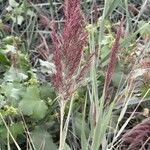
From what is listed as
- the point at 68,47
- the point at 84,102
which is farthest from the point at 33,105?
the point at 68,47

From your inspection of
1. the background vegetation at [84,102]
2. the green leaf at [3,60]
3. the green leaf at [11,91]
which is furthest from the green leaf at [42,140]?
the green leaf at [3,60]

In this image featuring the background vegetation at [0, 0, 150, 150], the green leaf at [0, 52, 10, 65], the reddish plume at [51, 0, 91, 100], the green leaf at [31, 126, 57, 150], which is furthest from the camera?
the green leaf at [0, 52, 10, 65]

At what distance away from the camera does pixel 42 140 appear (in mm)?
1683

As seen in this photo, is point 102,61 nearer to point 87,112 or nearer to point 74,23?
point 87,112

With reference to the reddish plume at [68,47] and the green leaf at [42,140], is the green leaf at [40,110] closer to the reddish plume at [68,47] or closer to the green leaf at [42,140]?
the green leaf at [42,140]

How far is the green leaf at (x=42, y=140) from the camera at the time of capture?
5.47 feet

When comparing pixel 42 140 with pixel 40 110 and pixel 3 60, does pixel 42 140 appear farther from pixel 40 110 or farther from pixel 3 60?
pixel 3 60

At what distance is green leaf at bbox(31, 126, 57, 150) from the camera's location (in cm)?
167

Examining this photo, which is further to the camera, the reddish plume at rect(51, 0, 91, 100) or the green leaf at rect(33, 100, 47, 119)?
the green leaf at rect(33, 100, 47, 119)

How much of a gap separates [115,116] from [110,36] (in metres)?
0.35

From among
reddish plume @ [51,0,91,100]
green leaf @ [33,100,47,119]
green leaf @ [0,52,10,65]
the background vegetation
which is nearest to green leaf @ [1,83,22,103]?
the background vegetation

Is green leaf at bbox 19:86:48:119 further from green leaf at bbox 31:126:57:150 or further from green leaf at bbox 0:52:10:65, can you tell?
green leaf at bbox 0:52:10:65

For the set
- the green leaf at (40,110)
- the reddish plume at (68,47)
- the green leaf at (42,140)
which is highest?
the reddish plume at (68,47)

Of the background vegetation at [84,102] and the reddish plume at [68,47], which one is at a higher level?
the reddish plume at [68,47]
